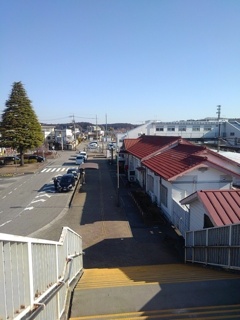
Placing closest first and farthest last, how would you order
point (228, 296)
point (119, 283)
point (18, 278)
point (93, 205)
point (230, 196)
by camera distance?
point (18, 278), point (228, 296), point (119, 283), point (230, 196), point (93, 205)

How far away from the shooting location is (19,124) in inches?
1575

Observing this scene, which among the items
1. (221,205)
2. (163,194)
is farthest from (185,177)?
(221,205)

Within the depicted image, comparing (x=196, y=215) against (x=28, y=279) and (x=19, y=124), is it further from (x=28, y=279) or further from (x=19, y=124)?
(x=19, y=124)

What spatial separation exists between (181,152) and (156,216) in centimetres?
593

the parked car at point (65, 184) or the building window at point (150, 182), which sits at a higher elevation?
the building window at point (150, 182)

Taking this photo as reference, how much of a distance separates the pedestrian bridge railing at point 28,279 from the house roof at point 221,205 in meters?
6.89

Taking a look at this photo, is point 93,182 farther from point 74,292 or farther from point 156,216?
point 74,292

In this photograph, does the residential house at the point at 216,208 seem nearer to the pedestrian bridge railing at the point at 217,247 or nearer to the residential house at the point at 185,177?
the pedestrian bridge railing at the point at 217,247

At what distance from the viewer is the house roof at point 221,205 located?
398 inches

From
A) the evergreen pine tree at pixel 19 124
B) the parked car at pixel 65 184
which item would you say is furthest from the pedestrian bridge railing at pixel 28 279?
the evergreen pine tree at pixel 19 124

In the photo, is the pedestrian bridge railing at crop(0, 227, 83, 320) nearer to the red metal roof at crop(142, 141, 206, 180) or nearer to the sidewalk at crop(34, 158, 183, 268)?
the sidewalk at crop(34, 158, 183, 268)

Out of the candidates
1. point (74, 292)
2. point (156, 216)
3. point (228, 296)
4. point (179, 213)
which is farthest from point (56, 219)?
point (228, 296)

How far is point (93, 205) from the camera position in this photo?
21.1m

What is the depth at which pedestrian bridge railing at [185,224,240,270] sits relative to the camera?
7969 mm
